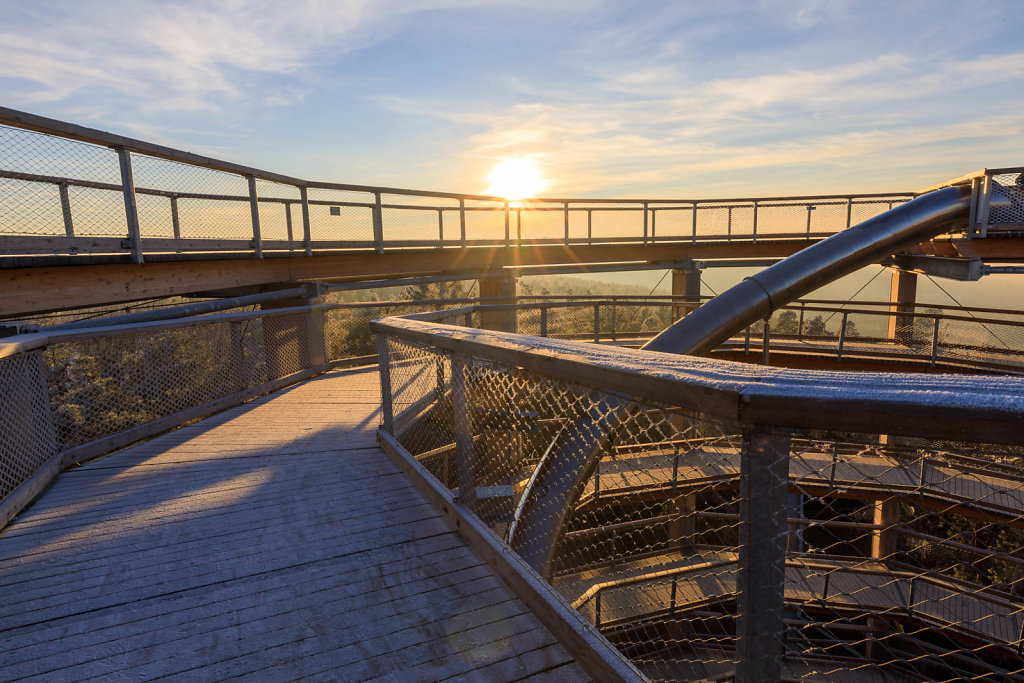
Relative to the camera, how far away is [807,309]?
13.3 m

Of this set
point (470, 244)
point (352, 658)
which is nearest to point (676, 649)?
point (470, 244)

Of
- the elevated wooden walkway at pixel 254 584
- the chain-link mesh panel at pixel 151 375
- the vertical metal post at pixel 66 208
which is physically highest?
the vertical metal post at pixel 66 208

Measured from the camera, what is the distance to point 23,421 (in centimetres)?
473

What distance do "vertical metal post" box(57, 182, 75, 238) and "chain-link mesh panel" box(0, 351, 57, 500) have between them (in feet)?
9.89

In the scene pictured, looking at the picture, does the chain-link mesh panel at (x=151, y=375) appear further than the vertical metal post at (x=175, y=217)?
No

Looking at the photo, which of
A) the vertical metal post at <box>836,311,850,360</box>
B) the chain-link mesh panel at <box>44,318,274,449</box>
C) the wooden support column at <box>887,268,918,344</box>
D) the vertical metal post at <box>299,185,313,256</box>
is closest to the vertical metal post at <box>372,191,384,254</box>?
the vertical metal post at <box>299,185,313,256</box>

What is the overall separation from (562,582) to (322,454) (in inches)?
434

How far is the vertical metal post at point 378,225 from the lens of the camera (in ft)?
39.7

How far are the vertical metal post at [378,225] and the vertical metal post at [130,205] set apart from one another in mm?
5212

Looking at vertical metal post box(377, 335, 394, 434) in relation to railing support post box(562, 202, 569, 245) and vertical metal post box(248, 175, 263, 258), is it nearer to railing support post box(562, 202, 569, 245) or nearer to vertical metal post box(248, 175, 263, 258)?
vertical metal post box(248, 175, 263, 258)

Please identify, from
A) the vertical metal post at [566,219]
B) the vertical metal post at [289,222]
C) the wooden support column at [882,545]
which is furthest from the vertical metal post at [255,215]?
the wooden support column at [882,545]

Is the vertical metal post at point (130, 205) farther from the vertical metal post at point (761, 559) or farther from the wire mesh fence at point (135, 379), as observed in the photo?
the vertical metal post at point (761, 559)

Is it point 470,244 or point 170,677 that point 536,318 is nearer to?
point 470,244

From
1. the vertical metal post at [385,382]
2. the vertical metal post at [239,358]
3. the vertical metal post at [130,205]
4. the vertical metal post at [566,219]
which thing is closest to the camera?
the vertical metal post at [385,382]
